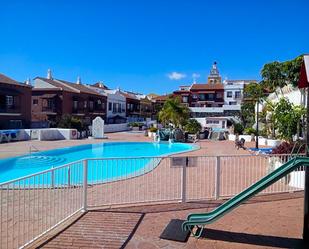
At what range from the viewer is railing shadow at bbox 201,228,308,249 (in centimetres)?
536

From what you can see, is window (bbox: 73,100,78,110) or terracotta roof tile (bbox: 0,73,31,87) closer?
terracotta roof tile (bbox: 0,73,31,87)

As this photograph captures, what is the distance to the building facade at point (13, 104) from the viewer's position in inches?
1405

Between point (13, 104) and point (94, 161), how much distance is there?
2594 cm

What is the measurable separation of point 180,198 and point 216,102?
196 ft

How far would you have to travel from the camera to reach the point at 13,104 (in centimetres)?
3741

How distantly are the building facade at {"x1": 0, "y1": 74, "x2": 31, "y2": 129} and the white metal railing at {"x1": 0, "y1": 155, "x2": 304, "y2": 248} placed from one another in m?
28.4

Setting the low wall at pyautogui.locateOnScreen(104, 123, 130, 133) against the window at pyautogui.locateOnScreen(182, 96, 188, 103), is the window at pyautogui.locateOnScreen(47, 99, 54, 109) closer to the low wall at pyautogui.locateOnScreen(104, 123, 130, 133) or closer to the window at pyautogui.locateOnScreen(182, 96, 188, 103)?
the low wall at pyautogui.locateOnScreen(104, 123, 130, 133)

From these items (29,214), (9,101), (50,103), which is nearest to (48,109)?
(50,103)

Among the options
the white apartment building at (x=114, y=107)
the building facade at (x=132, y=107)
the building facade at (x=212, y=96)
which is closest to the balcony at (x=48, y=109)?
the white apartment building at (x=114, y=107)

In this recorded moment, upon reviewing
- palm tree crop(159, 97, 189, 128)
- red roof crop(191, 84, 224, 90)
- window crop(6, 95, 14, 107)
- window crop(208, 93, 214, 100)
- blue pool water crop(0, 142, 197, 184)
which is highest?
red roof crop(191, 84, 224, 90)

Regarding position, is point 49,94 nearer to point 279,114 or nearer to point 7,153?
point 7,153

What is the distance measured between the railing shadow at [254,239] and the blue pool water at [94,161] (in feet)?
12.6

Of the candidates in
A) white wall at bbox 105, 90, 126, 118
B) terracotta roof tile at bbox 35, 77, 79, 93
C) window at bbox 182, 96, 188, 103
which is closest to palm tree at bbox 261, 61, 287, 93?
terracotta roof tile at bbox 35, 77, 79, 93

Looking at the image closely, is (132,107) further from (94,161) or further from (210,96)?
(94,161)
